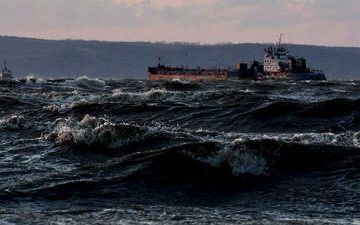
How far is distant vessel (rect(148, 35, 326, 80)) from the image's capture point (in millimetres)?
158625

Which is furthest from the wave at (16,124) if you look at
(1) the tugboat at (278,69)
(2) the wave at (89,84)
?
(1) the tugboat at (278,69)

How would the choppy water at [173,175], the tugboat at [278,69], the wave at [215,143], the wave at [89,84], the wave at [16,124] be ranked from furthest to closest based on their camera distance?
1. the tugboat at [278,69]
2. the wave at [89,84]
3. the wave at [16,124]
4. the wave at [215,143]
5. the choppy water at [173,175]

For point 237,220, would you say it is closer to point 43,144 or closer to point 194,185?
point 194,185

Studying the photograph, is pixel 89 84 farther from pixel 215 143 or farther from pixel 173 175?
pixel 173 175

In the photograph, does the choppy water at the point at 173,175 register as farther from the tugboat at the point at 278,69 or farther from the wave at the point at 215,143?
the tugboat at the point at 278,69

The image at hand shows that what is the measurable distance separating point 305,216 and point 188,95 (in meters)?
37.5

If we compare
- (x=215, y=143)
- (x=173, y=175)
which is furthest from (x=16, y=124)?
(x=173, y=175)

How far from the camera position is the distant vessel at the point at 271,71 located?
520 ft

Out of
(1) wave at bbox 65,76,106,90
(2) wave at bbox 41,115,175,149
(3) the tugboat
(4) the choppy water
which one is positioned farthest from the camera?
(3) the tugboat

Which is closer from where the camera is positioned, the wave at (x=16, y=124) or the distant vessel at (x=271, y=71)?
the wave at (x=16, y=124)

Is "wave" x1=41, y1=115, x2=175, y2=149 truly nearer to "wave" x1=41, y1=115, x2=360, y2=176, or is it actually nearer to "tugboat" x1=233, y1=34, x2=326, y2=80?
"wave" x1=41, y1=115, x2=360, y2=176

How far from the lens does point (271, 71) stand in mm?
162000

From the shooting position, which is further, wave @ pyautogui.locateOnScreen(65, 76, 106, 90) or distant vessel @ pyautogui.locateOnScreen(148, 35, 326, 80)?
distant vessel @ pyautogui.locateOnScreen(148, 35, 326, 80)

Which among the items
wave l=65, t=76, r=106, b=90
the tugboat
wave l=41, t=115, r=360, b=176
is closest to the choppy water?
wave l=41, t=115, r=360, b=176
